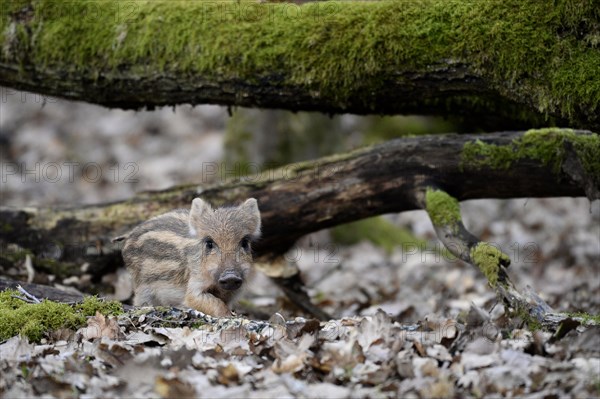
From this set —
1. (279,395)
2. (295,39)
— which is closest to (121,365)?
(279,395)

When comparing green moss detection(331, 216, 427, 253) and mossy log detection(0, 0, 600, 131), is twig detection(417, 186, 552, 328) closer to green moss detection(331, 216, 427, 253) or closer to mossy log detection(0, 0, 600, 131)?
mossy log detection(0, 0, 600, 131)

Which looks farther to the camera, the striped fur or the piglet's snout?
the striped fur

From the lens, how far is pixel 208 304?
6297 mm

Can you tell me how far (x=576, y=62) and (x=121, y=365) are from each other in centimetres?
383

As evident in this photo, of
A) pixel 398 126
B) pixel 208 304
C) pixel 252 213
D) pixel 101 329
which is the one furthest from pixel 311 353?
pixel 398 126

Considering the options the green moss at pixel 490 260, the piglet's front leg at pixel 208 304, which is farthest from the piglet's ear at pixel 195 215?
the green moss at pixel 490 260

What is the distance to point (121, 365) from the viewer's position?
14.5 feet

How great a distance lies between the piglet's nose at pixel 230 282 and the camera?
6.22m

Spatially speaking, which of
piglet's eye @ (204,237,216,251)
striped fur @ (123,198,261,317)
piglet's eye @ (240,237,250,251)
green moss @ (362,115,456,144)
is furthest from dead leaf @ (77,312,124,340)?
green moss @ (362,115,456,144)

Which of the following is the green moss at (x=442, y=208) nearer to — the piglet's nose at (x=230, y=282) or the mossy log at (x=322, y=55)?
the mossy log at (x=322, y=55)

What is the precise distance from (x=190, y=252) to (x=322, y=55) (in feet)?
6.82

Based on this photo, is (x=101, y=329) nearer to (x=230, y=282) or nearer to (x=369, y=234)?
(x=230, y=282)

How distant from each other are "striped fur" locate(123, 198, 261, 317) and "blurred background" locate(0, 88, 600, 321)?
1241mm

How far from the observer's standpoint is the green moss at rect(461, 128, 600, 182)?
6.50 metres
